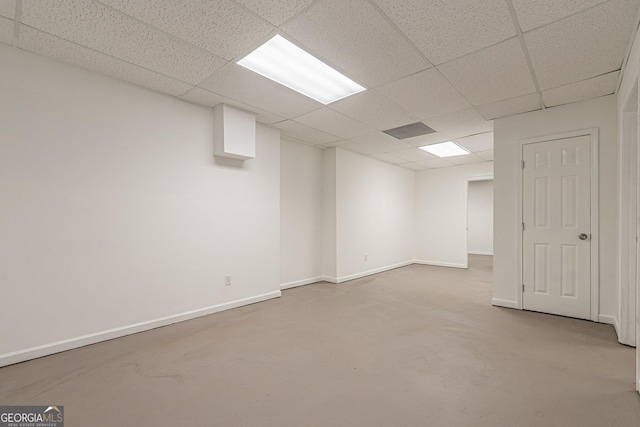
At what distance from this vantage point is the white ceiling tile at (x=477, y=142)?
4.55m

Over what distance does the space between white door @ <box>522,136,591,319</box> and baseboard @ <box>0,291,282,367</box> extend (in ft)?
12.4

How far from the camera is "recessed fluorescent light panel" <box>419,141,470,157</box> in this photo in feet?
16.9

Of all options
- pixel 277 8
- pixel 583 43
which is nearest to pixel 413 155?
pixel 583 43

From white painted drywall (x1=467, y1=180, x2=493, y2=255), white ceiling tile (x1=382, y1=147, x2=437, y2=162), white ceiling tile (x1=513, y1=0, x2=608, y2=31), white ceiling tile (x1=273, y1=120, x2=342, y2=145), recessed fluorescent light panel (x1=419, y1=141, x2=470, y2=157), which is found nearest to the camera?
white ceiling tile (x1=513, y1=0, x2=608, y2=31)

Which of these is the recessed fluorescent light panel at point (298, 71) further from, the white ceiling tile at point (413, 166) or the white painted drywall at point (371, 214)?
the white ceiling tile at point (413, 166)

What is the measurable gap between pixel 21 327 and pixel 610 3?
482 cm

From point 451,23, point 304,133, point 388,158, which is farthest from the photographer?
point 388,158

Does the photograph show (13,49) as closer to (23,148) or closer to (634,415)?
(23,148)

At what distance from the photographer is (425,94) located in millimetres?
3041

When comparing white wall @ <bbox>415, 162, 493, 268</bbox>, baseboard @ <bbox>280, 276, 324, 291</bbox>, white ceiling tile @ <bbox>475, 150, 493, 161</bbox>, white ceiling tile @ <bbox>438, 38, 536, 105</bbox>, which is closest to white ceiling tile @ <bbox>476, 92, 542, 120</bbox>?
white ceiling tile @ <bbox>438, 38, 536, 105</bbox>

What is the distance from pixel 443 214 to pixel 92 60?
703cm

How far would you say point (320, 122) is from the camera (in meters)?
3.92

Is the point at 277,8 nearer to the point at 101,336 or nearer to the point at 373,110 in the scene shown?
the point at 373,110

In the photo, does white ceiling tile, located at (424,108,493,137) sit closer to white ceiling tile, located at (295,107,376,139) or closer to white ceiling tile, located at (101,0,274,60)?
white ceiling tile, located at (295,107,376,139)
